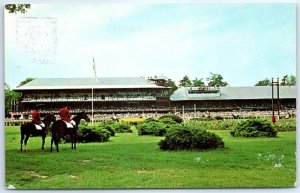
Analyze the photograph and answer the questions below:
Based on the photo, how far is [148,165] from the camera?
7316 mm

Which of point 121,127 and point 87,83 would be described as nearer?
point 87,83

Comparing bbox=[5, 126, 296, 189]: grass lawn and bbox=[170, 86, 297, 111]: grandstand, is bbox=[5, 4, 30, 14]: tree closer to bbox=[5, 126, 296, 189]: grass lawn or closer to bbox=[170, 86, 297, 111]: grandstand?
bbox=[5, 126, 296, 189]: grass lawn

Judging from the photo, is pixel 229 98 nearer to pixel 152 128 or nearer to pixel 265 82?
pixel 265 82

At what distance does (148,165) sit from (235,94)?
1516 millimetres

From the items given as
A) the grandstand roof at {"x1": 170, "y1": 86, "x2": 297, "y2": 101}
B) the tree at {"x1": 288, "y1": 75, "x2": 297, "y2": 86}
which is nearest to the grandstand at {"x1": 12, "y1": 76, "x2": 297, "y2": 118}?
the grandstand roof at {"x1": 170, "y1": 86, "x2": 297, "y2": 101}

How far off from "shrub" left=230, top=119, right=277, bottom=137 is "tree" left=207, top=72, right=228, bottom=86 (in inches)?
24.1

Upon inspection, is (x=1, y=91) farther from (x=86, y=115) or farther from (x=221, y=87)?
(x=221, y=87)

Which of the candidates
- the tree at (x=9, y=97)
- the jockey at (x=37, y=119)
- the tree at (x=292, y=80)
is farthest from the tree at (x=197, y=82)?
the tree at (x=9, y=97)

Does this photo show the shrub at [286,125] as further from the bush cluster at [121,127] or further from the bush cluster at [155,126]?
the bush cluster at [121,127]

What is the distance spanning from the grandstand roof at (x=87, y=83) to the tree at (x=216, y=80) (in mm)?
718

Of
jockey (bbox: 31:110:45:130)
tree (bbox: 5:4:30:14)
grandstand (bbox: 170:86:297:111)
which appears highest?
tree (bbox: 5:4:30:14)

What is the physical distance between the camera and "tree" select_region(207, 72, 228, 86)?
7.45 m

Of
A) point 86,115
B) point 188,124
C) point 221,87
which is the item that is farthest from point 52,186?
point 221,87

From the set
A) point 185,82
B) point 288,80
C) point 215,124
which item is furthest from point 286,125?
point 185,82
